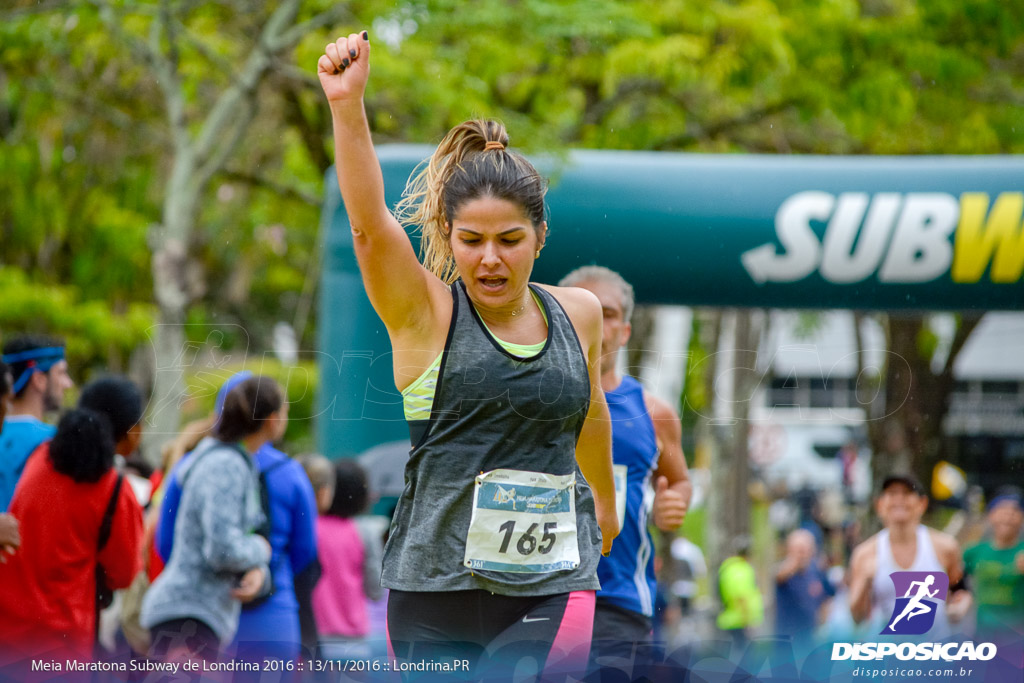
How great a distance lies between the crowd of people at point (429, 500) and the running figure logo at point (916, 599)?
8 cm

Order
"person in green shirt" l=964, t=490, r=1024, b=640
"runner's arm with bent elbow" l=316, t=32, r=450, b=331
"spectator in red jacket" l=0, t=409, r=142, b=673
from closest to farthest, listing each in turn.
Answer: "runner's arm with bent elbow" l=316, t=32, r=450, b=331 < "spectator in red jacket" l=0, t=409, r=142, b=673 < "person in green shirt" l=964, t=490, r=1024, b=640

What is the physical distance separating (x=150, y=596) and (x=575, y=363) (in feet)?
6.78

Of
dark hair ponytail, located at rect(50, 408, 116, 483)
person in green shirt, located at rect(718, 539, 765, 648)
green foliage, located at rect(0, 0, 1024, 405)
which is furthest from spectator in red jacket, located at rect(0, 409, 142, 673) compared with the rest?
person in green shirt, located at rect(718, 539, 765, 648)

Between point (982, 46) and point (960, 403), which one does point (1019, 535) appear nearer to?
point (982, 46)

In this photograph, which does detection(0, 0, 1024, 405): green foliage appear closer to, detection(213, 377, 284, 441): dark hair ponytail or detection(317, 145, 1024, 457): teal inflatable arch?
detection(317, 145, 1024, 457): teal inflatable arch

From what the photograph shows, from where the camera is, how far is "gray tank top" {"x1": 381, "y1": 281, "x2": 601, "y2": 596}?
7.28 feet

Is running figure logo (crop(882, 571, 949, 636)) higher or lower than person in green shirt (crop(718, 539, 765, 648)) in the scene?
higher

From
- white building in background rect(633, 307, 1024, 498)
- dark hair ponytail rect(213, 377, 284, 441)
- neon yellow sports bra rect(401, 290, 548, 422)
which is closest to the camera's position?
neon yellow sports bra rect(401, 290, 548, 422)

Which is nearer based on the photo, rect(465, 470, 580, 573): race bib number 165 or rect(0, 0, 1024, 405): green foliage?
rect(465, 470, 580, 573): race bib number 165

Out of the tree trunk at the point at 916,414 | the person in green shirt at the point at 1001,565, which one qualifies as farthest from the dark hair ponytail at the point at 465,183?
the tree trunk at the point at 916,414

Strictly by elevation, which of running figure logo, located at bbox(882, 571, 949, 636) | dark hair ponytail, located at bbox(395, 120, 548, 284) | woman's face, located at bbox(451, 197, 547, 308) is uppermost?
dark hair ponytail, located at bbox(395, 120, 548, 284)

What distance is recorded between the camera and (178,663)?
3004mm

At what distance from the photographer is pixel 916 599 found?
3.62 metres

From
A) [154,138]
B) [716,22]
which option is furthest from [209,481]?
[154,138]
